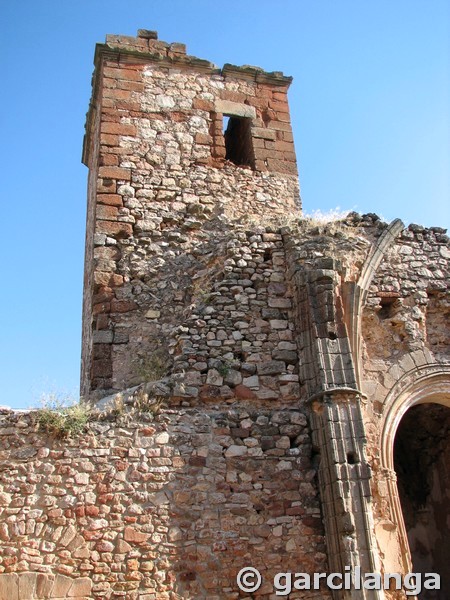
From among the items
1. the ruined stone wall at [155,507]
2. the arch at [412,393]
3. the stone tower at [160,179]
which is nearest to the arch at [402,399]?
the arch at [412,393]

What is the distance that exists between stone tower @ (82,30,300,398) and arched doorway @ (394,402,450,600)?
470 cm

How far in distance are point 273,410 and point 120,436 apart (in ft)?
5.90

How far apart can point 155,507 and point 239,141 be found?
282 inches

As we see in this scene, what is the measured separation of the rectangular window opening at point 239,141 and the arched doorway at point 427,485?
5.40 m

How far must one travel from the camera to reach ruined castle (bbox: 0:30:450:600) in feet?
19.4

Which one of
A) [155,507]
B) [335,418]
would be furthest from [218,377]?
[155,507]

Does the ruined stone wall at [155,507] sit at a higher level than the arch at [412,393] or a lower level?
lower

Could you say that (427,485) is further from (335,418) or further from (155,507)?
(155,507)

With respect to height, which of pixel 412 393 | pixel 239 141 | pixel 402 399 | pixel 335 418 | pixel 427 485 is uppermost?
pixel 239 141

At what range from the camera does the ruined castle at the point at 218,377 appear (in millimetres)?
5922

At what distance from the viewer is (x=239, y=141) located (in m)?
11.0

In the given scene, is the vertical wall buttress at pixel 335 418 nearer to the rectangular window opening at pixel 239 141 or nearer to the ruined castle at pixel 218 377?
the ruined castle at pixel 218 377

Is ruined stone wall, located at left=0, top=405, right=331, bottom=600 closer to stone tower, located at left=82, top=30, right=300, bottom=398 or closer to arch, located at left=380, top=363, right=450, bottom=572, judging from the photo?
arch, located at left=380, top=363, right=450, bottom=572

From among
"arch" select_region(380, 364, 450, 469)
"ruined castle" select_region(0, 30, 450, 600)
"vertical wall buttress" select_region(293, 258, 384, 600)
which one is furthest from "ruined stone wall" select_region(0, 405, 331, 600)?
"arch" select_region(380, 364, 450, 469)
